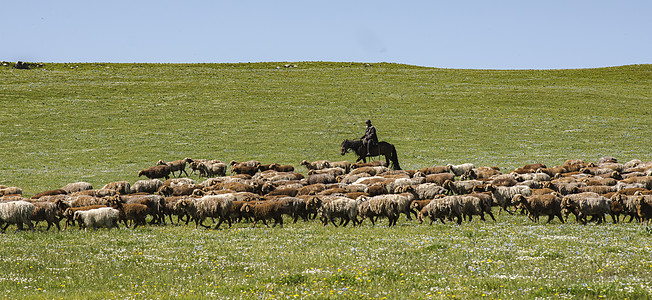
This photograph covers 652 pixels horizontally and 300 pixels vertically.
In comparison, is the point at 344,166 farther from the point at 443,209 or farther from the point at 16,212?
the point at 16,212

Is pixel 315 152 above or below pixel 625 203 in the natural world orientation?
below

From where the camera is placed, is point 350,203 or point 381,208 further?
point 350,203

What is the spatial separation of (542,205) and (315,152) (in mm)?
25682

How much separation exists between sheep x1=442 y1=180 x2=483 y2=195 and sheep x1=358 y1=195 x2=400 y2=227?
6.26 m

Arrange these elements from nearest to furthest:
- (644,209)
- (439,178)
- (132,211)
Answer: (644,209), (132,211), (439,178)

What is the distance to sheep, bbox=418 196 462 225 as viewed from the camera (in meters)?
18.0

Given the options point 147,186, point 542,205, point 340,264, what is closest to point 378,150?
point 147,186

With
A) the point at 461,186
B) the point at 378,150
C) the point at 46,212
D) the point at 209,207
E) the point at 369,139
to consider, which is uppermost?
the point at 369,139

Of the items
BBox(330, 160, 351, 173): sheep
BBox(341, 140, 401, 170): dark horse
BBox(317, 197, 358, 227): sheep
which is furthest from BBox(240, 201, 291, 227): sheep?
BBox(341, 140, 401, 170): dark horse

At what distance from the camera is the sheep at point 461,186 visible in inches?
923

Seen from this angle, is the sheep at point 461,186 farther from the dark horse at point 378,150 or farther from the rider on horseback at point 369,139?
the rider on horseback at point 369,139

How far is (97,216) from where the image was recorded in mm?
17625

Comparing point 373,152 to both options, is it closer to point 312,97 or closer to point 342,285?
point 342,285

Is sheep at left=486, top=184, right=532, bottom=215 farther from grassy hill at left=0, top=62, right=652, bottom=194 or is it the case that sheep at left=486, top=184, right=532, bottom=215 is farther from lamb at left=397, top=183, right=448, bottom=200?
grassy hill at left=0, top=62, right=652, bottom=194
